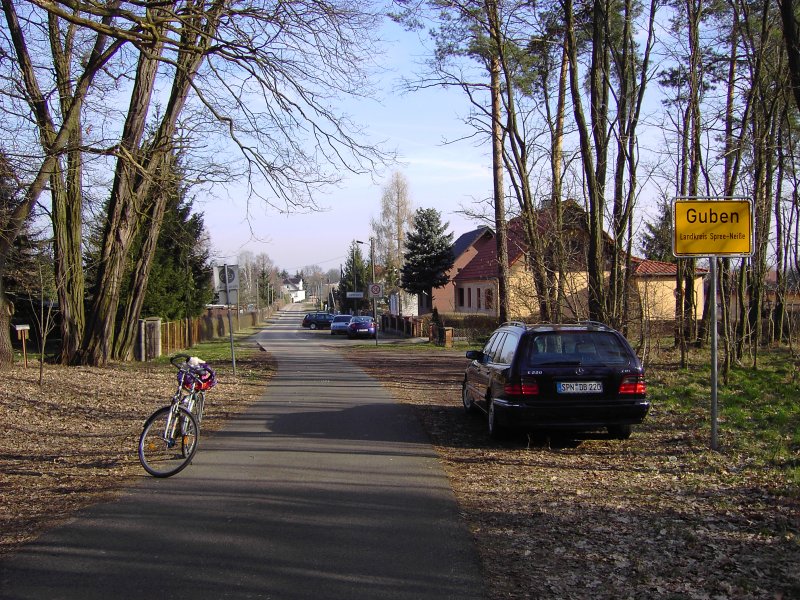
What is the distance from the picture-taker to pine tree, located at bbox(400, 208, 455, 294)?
53188mm

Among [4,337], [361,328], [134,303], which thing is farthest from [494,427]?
[361,328]

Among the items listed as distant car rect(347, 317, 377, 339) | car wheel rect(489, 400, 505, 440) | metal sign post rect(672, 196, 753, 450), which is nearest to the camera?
metal sign post rect(672, 196, 753, 450)

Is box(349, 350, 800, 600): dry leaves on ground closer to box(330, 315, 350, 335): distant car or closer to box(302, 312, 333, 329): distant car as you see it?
box(330, 315, 350, 335): distant car

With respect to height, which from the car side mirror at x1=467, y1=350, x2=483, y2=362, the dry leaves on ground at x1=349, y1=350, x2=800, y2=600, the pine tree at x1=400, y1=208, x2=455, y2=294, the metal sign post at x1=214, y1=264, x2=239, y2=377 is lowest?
the dry leaves on ground at x1=349, y1=350, x2=800, y2=600

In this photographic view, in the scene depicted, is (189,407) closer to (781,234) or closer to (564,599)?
(564,599)

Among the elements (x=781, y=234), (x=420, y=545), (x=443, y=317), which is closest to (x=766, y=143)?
(x=781, y=234)

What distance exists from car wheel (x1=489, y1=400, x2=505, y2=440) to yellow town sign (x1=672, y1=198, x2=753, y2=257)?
2852 millimetres

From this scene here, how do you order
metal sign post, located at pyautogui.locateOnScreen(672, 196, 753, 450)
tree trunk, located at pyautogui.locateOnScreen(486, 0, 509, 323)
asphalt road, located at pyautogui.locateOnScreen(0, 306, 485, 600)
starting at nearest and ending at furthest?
asphalt road, located at pyautogui.locateOnScreen(0, 306, 485, 600), metal sign post, located at pyautogui.locateOnScreen(672, 196, 753, 450), tree trunk, located at pyautogui.locateOnScreen(486, 0, 509, 323)

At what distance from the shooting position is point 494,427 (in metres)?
9.13

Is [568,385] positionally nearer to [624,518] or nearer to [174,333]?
[624,518]

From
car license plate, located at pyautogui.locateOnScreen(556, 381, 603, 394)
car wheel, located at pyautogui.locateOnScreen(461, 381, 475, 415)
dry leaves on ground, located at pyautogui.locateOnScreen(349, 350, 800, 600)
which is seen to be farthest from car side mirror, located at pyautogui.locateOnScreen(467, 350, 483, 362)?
car license plate, located at pyautogui.locateOnScreen(556, 381, 603, 394)

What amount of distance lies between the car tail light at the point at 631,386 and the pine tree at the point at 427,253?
147ft

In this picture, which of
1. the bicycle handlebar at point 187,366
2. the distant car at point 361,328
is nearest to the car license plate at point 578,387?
the bicycle handlebar at point 187,366

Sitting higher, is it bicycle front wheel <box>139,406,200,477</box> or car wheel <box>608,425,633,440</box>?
bicycle front wheel <box>139,406,200,477</box>
